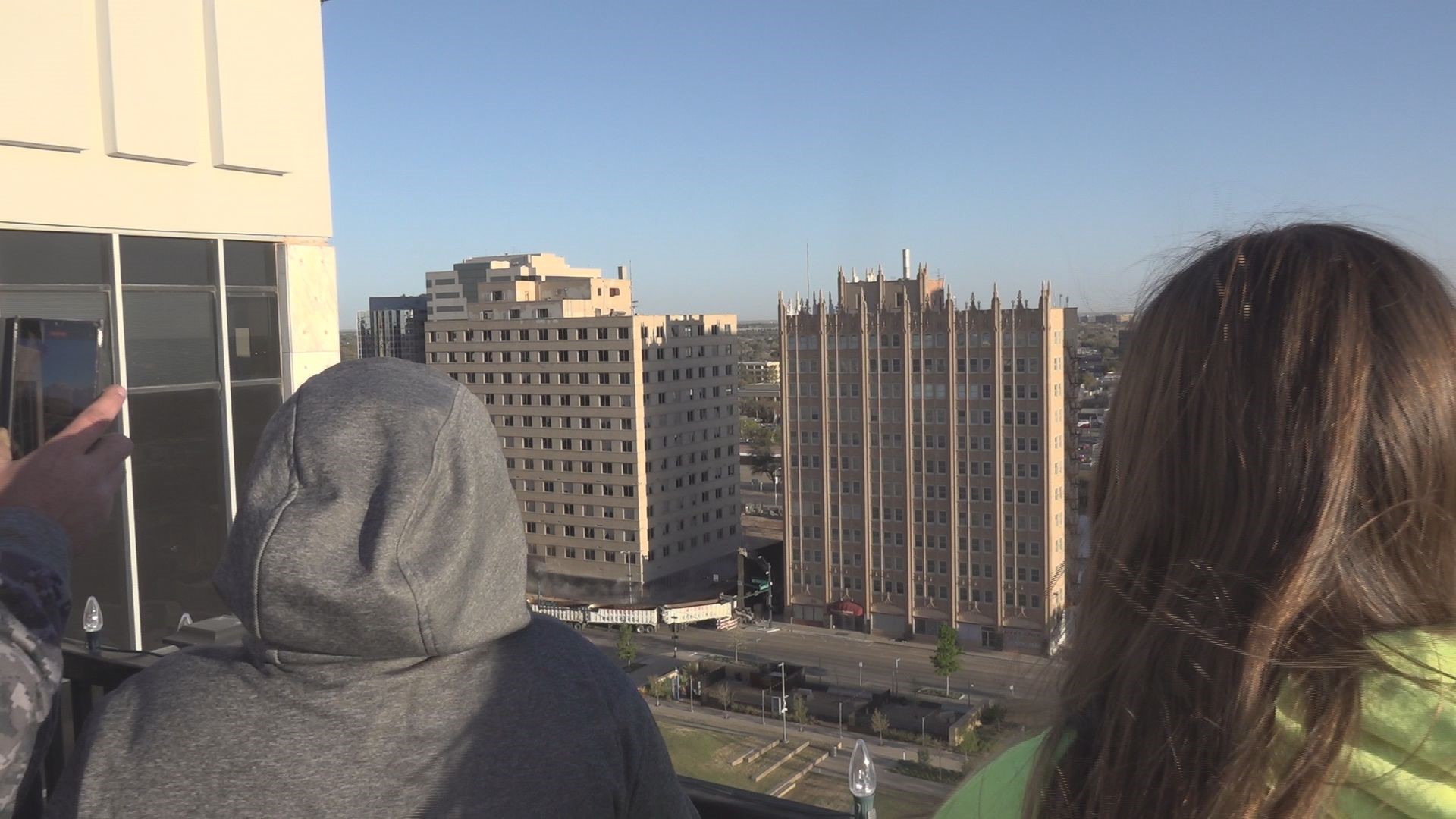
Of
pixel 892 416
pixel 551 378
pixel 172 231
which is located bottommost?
pixel 892 416

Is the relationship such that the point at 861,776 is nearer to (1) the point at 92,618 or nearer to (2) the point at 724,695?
(1) the point at 92,618

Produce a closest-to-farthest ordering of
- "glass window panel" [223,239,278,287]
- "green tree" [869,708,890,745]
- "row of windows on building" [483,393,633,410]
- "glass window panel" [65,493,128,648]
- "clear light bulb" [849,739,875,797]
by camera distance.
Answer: "clear light bulb" [849,739,875,797] → "glass window panel" [65,493,128,648] → "glass window panel" [223,239,278,287] → "green tree" [869,708,890,745] → "row of windows on building" [483,393,633,410]

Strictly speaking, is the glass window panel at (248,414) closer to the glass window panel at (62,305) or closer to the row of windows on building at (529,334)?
the glass window panel at (62,305)

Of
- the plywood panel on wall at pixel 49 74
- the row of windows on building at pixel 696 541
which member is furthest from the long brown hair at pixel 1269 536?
the row of windows on building at pixel 696 541

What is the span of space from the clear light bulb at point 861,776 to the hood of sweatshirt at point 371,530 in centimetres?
36

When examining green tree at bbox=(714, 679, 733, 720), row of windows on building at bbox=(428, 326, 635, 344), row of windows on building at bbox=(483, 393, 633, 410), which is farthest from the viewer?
row of windows on building at bbox=(483, 393, 633, 410)

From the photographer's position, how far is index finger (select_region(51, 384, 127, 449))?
1358 millimetres

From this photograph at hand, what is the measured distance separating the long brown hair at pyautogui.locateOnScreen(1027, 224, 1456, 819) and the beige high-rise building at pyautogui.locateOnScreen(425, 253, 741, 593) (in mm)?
38255

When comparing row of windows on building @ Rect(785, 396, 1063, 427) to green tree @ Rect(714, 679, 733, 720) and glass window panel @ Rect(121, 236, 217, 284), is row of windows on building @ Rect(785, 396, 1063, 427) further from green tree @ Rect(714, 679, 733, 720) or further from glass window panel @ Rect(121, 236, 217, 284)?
glass window panel @ Rect(121, 236, 217, 284)

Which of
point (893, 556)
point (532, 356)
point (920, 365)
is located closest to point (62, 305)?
point (920, 365)

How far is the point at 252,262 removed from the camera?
4.36 meters

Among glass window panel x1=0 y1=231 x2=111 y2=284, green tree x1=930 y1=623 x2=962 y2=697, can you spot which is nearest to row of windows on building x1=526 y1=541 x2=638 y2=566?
green tree x1=930 y1=623 x2=962 y2=697

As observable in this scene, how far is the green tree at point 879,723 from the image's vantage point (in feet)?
83.0

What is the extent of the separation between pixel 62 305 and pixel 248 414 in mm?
797
